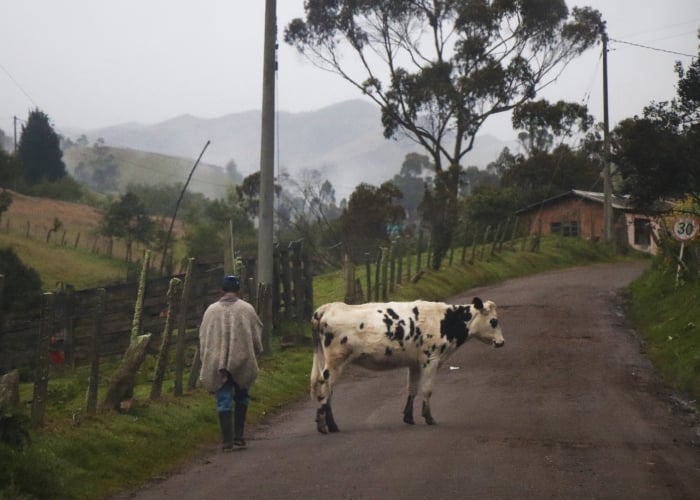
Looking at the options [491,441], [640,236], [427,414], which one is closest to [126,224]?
[640,236]

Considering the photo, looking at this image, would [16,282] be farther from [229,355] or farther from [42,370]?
[229,355]

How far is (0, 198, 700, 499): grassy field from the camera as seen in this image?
10.1 metres

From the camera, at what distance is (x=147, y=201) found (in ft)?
359

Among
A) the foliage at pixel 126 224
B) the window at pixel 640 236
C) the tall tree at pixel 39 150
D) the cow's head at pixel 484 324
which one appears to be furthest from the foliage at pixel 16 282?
the tall tree at pixel 39 150

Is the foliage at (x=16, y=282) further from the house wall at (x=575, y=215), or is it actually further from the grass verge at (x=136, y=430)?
the house wall at (x=575, y=215)

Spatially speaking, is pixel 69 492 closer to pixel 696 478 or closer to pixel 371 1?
pixel 696 478

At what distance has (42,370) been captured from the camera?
11781 millimetres

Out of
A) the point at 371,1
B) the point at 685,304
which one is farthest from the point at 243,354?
the point at 371,1

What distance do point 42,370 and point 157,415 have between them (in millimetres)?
2067

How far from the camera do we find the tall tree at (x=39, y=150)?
108562mm

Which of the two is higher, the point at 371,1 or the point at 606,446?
the point at 371,1

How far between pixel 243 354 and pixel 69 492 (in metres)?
2.87

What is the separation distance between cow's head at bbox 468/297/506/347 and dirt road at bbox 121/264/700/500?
2.92 ft

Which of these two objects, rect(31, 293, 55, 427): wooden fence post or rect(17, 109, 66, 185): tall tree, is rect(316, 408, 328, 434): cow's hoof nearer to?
rect(31, 293, 55, 427): wooden fence post
